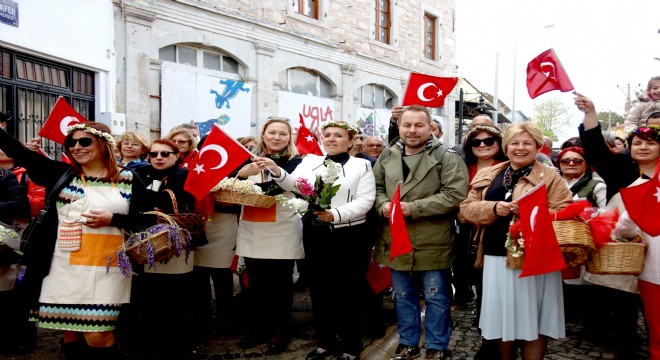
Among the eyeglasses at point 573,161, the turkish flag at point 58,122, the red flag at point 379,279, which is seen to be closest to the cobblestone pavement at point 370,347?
the red flag at point 379,279

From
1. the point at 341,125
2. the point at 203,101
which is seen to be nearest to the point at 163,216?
the point at 341,125

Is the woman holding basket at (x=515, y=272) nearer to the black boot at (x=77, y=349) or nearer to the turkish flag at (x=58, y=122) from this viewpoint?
the black boot at (x=77, y=349)

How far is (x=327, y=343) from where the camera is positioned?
4258mm

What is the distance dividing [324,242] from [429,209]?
905 mm

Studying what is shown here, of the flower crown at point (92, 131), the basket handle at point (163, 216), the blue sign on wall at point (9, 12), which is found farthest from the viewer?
the blue sign on wall at point (9, 12)

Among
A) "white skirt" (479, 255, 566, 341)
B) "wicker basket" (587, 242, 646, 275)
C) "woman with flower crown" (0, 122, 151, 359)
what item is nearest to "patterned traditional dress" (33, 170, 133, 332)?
"woman with flower crown" (0, 122, 151, 359)

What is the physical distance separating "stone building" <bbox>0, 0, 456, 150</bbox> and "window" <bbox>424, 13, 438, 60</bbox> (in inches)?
5.1

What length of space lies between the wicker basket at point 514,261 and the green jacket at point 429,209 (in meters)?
0.64

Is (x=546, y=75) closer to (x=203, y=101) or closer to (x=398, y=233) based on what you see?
(x=398, y=233)

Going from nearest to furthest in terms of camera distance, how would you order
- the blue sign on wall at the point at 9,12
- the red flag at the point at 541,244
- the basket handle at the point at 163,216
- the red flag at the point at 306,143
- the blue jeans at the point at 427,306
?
the red flag at the point at 541,244 → the basket handle at the point at 163,216 → the blue jeans at the point at 427,306 → the red flag at the point at 306,143 → the blue sign on wall at the point at 9,12

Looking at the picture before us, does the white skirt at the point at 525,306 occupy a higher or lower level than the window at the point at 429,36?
lower

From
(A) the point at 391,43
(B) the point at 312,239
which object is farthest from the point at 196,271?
(A) the point at 391,43

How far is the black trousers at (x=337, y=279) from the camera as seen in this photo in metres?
4.16

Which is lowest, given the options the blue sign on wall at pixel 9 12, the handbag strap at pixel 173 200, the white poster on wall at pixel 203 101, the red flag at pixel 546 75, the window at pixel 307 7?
the handbag strap at pixel 173 200
